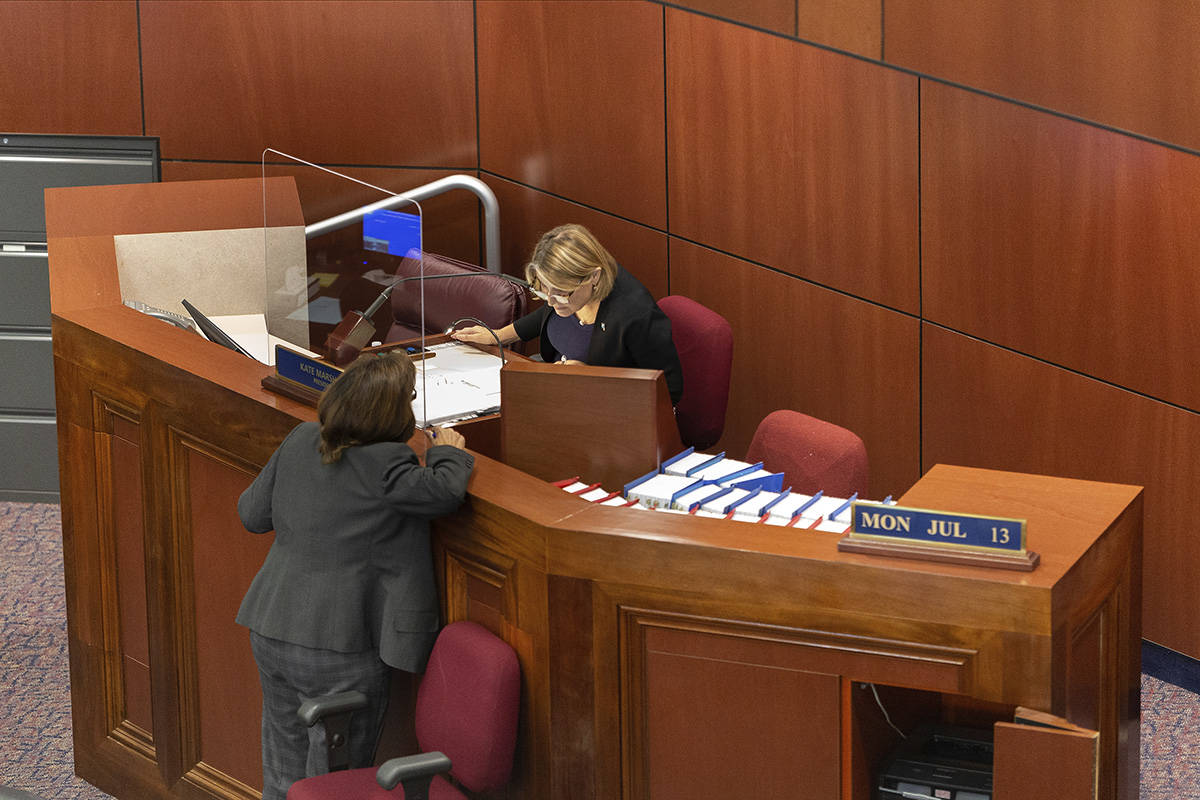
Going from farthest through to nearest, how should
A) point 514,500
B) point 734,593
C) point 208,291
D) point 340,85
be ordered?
point 340,85 < point 208,291 < point 514,500 < point 734,593

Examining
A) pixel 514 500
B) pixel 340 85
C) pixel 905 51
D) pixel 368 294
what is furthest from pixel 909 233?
pixel 340 85

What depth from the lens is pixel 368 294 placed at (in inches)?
148

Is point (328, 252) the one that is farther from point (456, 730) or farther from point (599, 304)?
point (456, 730)

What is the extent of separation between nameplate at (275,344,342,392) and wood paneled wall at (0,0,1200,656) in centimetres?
44

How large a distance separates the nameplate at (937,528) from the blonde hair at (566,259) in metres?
1.57

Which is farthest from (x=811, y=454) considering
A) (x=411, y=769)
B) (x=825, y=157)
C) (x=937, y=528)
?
(x=825, y=157)

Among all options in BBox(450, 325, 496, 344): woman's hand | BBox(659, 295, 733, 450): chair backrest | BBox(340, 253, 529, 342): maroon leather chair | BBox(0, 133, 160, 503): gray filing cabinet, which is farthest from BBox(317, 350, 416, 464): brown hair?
BBox(0, 133, 160, 503): gray filing cabinet

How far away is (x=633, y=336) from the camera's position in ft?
13.7

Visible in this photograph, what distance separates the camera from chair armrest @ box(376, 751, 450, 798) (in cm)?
289

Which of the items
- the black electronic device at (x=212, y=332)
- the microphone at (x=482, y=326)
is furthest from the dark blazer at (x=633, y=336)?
the black electronic device at (x=212, y=332)

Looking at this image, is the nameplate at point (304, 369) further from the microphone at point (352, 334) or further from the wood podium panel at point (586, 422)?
the wood podium panel at point (586, 422)

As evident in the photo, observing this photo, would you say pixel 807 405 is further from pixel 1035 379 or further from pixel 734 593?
pixel 734 593

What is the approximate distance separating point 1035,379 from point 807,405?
91cm

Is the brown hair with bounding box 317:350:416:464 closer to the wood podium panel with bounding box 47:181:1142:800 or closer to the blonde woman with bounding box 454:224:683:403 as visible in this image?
the wood podium panel with bounding box 47:181:1142:800
